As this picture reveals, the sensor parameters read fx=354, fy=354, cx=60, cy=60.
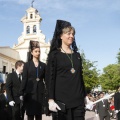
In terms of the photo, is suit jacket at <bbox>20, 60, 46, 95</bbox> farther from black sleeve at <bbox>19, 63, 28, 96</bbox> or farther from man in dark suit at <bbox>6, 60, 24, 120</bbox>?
man in dark suit at <bbox>6, 60, 24, 120</bbox>

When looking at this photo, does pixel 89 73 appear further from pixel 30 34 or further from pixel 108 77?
pixel 108 77

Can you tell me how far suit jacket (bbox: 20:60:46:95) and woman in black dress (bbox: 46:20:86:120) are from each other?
201 cm

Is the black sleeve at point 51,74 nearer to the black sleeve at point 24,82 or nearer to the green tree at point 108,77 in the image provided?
the black sleeve at point 24,82

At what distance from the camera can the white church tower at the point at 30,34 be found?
72062mm

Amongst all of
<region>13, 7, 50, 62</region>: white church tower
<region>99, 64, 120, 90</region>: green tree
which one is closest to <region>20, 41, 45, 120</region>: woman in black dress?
<region>13, 7, 50, 62</region>: white church tower

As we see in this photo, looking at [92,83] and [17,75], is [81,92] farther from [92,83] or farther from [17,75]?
[92,83]

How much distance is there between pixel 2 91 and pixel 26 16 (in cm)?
6527

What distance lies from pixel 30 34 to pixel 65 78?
68.4m

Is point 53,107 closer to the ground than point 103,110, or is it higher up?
closer to the ground

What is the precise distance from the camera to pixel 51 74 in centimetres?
471

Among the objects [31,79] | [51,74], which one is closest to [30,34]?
[31,79]

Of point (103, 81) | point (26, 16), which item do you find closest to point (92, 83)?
point (26, 16)

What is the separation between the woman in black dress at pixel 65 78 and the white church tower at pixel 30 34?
66.5 meters

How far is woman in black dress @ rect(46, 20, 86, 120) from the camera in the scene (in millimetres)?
4586
